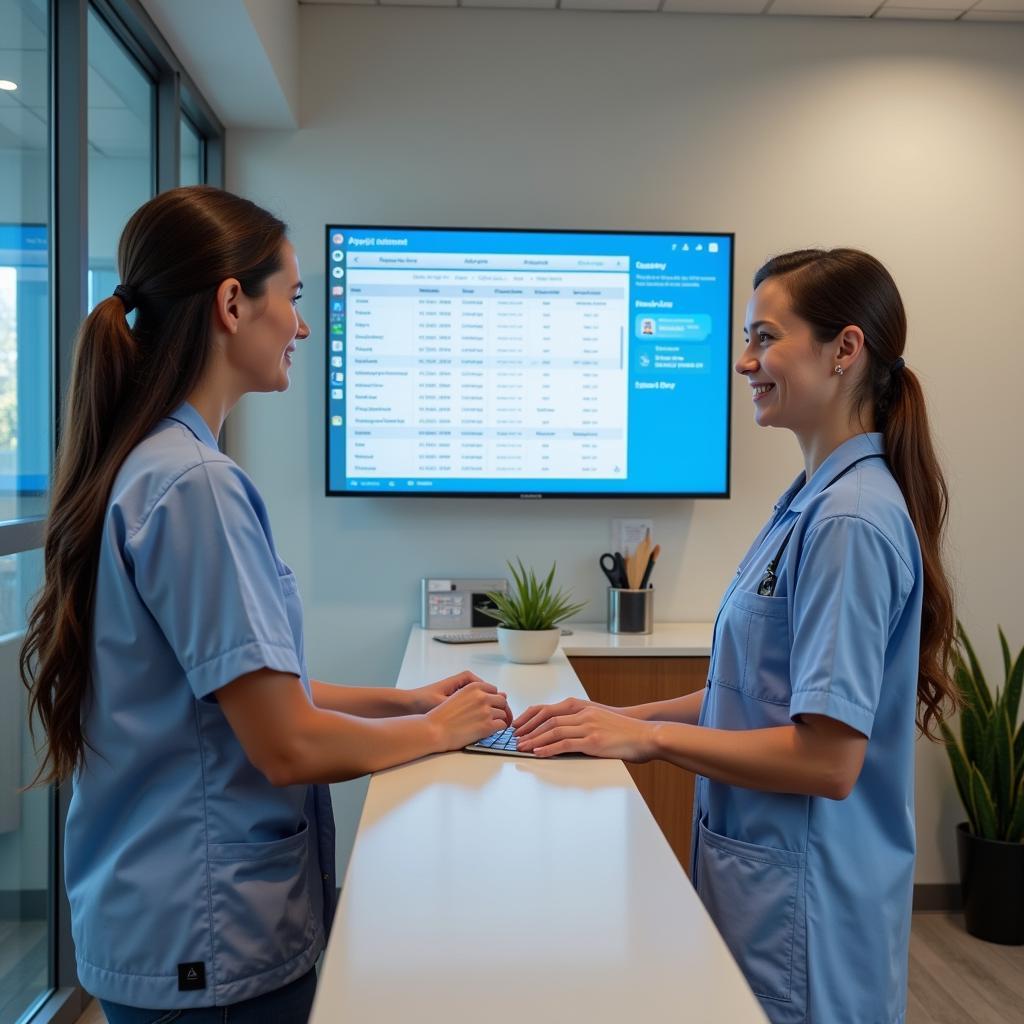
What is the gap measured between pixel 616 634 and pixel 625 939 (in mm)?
2228

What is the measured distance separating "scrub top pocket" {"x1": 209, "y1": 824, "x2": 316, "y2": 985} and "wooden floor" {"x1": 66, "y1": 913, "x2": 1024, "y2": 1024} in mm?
1605

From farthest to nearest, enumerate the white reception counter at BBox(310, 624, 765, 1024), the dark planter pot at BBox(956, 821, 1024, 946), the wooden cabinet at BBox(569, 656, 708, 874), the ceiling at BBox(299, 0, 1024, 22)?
the ceiling at BBox(299, 0, 1024, 22), the dark planter pot at BBox(956, 821, 1024, 946), the wooden cabinet at BBox(569, 656, 708, 874), the white reception counter at BBox(310, 624, 765, 1024)

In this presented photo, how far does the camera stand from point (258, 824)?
4.00ft

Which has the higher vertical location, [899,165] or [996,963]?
[899,165]

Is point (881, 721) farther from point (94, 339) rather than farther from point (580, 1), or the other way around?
point (580, 1)

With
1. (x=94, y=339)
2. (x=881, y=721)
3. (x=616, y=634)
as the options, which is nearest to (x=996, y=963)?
(x=616, y=634)

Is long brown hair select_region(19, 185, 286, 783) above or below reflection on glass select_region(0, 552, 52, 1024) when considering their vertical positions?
above

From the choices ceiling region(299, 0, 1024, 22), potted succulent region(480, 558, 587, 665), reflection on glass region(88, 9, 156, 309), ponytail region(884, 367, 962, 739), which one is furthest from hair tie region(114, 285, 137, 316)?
ceiling region(299, 0, 1024, 22)

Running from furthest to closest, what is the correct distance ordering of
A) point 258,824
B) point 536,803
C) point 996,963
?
point 996,963
point 536,803
point 258,824

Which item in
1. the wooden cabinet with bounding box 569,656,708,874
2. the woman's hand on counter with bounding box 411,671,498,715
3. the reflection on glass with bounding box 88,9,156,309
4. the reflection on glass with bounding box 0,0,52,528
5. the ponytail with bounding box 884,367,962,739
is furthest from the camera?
the wooden cabinet with bounding box 569,656,708,874

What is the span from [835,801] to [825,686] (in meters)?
0.21

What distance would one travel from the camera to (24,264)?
82.2 inches

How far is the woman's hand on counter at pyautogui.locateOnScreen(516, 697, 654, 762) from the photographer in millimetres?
1517

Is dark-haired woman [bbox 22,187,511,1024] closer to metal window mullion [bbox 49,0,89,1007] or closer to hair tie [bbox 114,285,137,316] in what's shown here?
hair tie [bbox 114,285,137,316]
